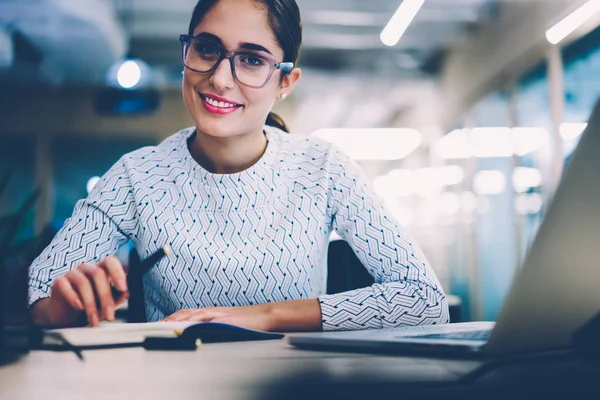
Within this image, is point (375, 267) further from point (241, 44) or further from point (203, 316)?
point (241, 44)

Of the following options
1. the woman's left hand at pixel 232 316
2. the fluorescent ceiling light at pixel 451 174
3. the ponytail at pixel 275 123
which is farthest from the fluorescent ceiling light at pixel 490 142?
the woman's left hand at pixel 232 316

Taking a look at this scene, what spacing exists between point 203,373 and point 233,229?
0.82m

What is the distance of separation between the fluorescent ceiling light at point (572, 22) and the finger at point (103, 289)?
430 centimetres

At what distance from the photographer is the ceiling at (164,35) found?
5582mm

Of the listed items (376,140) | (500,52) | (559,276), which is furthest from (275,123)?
(376,140)

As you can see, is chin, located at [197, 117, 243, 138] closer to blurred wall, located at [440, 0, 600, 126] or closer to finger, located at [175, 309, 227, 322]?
finger, located at [175, 309, 227, 322]

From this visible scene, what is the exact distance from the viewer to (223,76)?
52.2 inches

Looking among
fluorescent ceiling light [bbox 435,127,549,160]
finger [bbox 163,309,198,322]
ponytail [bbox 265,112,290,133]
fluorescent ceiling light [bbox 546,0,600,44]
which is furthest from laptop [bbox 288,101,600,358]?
fluorescent ceiling light [bbox 435,127,549,160]

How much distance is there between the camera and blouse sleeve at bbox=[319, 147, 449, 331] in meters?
1.15

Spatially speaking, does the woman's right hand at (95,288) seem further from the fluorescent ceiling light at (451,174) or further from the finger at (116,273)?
the fluorescent ceiling light at (451,174)

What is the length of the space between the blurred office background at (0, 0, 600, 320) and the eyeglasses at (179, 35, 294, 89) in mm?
3098

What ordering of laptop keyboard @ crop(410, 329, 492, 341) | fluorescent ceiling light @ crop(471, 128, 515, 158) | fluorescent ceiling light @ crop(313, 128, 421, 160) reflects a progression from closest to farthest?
laptop keyboard @ crop(410, 329, 492, 341) → fluorescent ceiling light @ crop(471, 128, 515, 158) → fluorescent ceiling light @ crop(313, 128, 421, 160)

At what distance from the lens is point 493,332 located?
57 cm

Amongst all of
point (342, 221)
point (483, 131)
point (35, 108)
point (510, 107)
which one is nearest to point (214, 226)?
point (342, 221)
